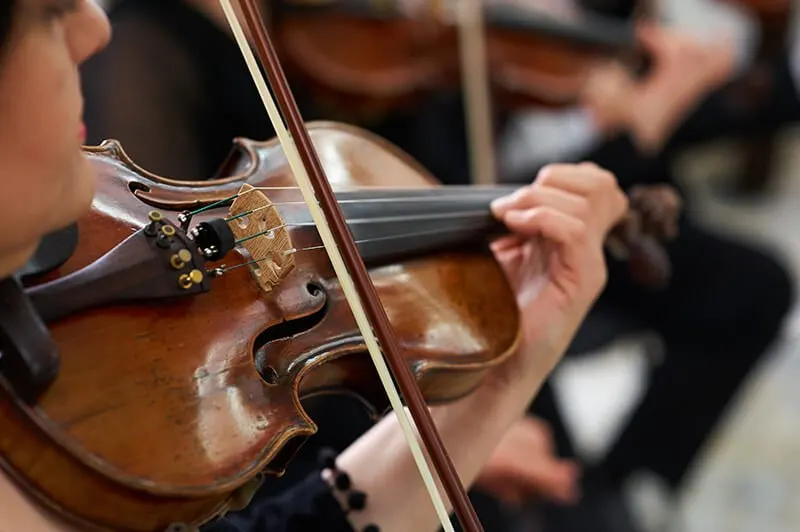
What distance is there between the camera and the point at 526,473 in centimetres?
108

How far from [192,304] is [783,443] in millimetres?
1411

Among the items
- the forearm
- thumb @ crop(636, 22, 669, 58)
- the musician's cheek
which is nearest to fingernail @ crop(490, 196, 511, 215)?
the forearm

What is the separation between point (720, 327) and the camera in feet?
4.52

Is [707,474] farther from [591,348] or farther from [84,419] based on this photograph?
[84,419]

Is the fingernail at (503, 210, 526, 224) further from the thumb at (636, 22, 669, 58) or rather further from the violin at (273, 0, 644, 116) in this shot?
the thumb at (636, 22, 669, 58)

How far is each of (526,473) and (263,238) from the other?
0.66 meters

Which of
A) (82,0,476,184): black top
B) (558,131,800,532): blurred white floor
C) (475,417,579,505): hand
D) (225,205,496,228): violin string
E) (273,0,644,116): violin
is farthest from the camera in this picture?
(558,131,800,532): blurred white floor

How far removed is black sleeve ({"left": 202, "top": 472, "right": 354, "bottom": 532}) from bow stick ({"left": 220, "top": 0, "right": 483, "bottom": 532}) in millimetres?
136

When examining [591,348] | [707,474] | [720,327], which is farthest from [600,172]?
[707,474]

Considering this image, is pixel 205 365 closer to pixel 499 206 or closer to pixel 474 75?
pixel 499 206

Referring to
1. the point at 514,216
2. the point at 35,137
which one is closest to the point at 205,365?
the point at 35,137

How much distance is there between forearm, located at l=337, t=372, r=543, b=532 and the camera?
26.3 inches

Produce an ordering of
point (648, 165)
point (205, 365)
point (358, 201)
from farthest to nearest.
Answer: point (648, 165)
point (358, 201)
point (205, 365)

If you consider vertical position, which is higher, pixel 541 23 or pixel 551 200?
pixel 551 200
